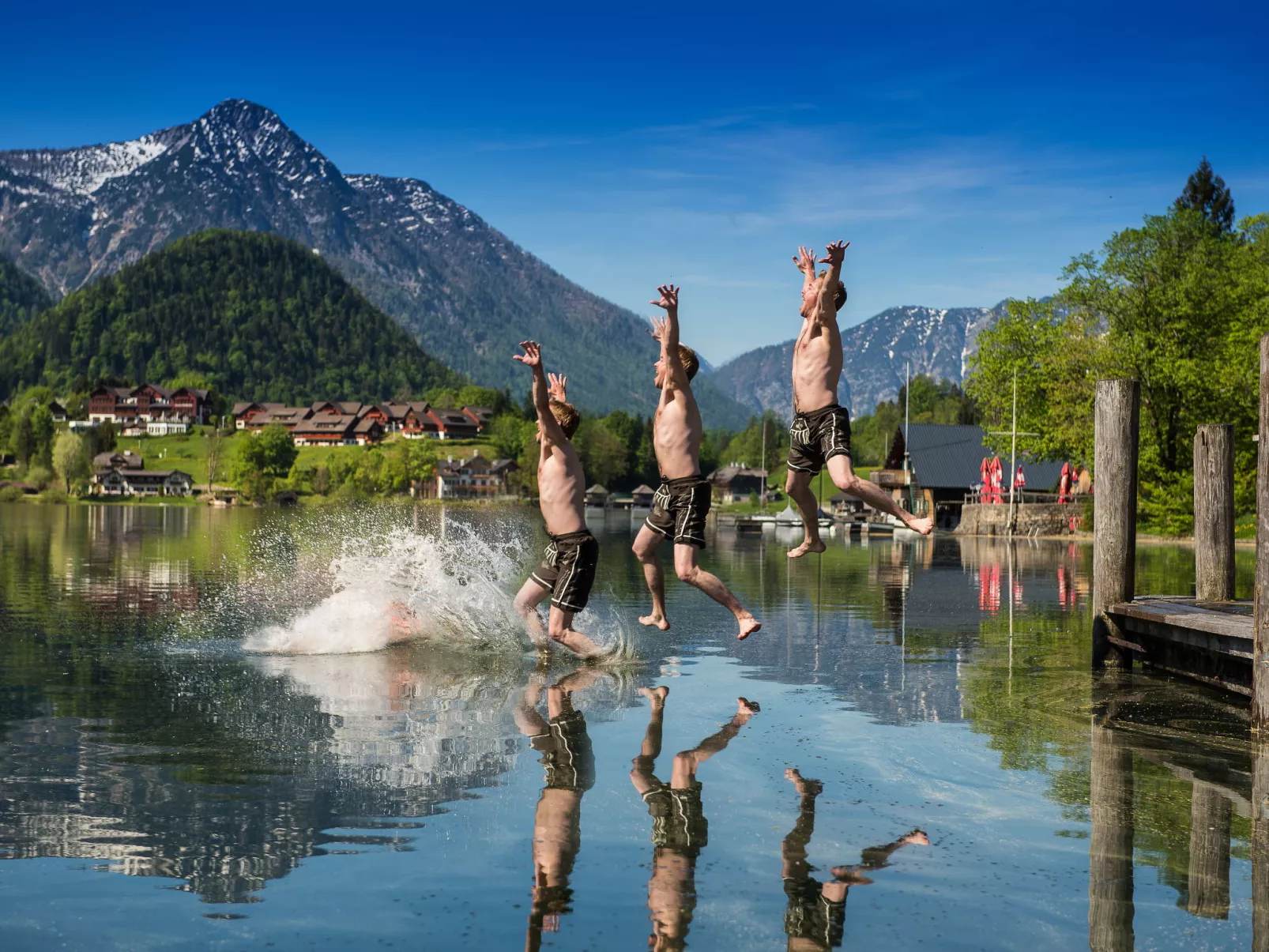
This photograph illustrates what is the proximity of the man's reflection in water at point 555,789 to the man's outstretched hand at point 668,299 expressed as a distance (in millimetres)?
3739

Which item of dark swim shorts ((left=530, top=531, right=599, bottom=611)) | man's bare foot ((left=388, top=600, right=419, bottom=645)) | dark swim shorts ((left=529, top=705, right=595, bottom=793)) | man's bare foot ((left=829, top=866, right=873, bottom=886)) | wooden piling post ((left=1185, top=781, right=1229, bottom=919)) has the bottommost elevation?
wooden piling post ((left=1185, top=781, right=1229, bottom=919))

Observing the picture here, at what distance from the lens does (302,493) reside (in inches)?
7657

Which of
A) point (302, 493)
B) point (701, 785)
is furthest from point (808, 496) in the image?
point (302, 493)

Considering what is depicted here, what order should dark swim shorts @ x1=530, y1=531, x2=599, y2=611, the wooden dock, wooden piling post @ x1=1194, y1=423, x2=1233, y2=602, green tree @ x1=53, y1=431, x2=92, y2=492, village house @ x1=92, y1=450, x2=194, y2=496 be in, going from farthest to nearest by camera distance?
village house @ x1=92, y1=450, x2=194, y2=496 → green tree @ x1=53, y1=431, x2=92, y2=492 → wooden piling post @ x1=1194, y1=423, x2=1233, y2=602 → dark swim shorts @ x1=530, y1=531, x2=599, y2=611 → the wooden dock

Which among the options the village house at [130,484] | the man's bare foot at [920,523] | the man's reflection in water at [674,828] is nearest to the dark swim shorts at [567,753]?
the man's reflection in water at [674,828]

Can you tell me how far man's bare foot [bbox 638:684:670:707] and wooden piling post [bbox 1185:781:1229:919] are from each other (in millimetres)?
4790

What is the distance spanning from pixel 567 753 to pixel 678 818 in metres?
1.94

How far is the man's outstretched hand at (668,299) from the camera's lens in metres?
11.5

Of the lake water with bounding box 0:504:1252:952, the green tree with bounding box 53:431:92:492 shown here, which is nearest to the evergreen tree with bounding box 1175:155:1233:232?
the lake water with bounding box 0:504:1252:952

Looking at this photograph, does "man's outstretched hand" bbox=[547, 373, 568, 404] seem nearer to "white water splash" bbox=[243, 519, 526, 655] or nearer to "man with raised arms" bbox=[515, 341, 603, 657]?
"man with raised arms" bbox=[515, 341, 603, 657]

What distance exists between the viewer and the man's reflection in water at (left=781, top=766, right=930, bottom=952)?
5.68m

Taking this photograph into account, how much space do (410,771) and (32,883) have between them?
2869mm

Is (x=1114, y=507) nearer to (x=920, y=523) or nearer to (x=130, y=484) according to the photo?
(x=920, y=523)

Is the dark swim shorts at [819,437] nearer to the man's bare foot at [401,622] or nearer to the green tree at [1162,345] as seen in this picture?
the man's bare foot at [401,622]
